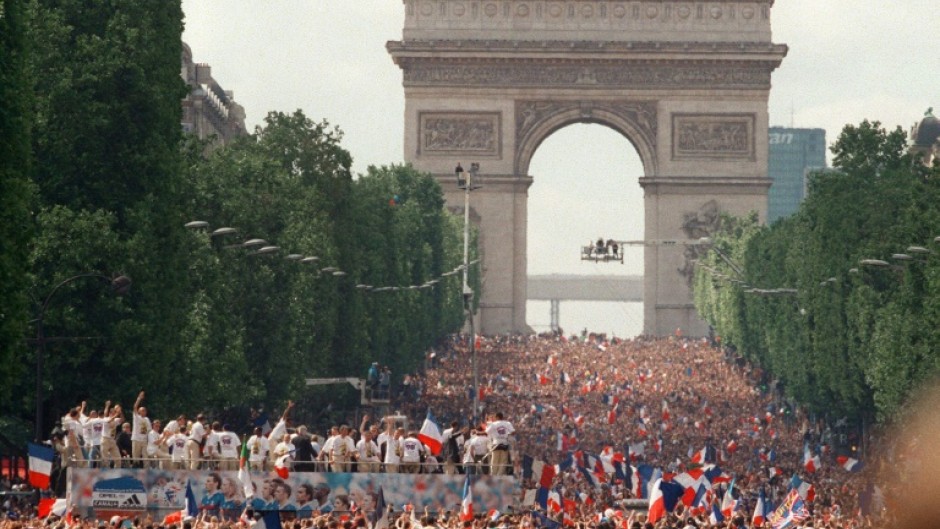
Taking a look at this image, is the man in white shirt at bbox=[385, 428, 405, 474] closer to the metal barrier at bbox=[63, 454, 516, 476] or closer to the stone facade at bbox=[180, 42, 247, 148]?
the metal barrier at bbox=[63, 454, 516, 476]

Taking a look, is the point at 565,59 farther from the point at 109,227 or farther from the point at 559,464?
the point at 109,227

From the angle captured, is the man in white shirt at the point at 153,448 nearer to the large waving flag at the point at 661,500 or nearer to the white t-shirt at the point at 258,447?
the white t-shirt at the point at 258,447

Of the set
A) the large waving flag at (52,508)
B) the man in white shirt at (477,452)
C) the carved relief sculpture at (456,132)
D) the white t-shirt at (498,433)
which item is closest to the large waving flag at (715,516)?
the white t-shirt at (498,433)

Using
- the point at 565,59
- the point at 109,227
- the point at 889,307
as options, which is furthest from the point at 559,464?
the point at 565,59

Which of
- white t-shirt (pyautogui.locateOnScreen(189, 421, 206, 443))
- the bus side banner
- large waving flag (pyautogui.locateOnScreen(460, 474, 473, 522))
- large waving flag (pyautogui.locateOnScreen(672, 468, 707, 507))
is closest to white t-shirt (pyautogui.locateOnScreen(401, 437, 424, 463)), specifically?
the bus side banner

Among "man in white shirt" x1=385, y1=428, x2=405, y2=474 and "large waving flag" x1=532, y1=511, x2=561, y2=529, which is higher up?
"man in white shirt" x1=385, y1=428, x2=405, y2=474

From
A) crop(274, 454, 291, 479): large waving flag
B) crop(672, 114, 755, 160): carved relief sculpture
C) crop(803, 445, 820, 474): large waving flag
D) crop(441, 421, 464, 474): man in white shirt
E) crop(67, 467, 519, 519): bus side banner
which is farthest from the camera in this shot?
crop(672, 114, 755, 160): carved relief sculpture

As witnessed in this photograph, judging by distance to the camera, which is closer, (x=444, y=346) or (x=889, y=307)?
(x=889, y=307)
